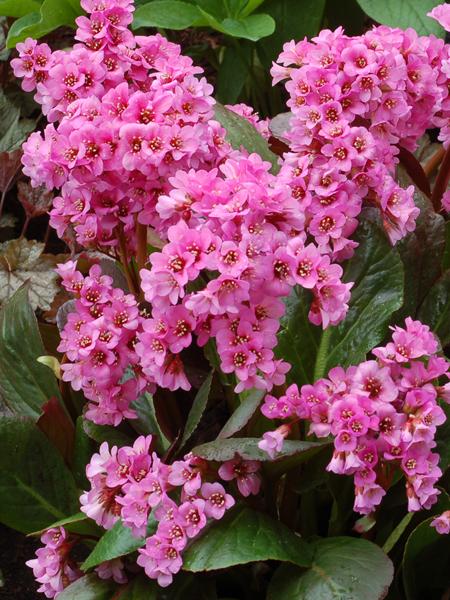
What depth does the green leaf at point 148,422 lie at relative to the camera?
62.7 inches

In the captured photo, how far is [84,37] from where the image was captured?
1421 mm

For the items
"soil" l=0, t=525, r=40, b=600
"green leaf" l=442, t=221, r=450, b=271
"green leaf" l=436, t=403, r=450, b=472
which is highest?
"green leaf" l=442, t=221, r=450, b=271

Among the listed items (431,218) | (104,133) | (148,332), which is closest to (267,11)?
(431,218)

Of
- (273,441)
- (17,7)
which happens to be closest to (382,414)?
(273,441)

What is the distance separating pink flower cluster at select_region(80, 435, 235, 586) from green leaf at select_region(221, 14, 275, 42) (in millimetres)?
1286

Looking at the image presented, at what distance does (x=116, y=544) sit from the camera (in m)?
1.36

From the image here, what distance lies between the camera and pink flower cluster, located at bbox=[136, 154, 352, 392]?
3.67ft

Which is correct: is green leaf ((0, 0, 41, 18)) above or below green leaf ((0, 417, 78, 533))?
above

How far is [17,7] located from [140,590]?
5.35 feet

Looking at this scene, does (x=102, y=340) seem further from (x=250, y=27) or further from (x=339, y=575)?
(x=250, y=27)

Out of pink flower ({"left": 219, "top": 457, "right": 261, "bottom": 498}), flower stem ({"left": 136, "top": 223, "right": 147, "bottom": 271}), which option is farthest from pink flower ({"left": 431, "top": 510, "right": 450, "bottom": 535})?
flower stem ({"left": 136, "top": 223, "right": 147, "bottom": 271})

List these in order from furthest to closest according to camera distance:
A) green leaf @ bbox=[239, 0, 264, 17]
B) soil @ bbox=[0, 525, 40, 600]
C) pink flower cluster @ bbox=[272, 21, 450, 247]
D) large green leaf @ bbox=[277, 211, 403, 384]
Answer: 1. green leaf @ bbox=[239, 0, 264, 17]
2. soil @ bbox=[0, 525, 40, 600]
3. large green leaf @ bbox=[277, 211, 403, 384]
4. pink flower cluster @ bbox=[272, 21, 450, 247]

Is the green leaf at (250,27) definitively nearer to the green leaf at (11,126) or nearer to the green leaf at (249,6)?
the green leaf at (249,6)

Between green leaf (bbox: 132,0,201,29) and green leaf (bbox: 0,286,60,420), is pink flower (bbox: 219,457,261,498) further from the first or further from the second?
green leaf (bbox: 132,0,201,29)
